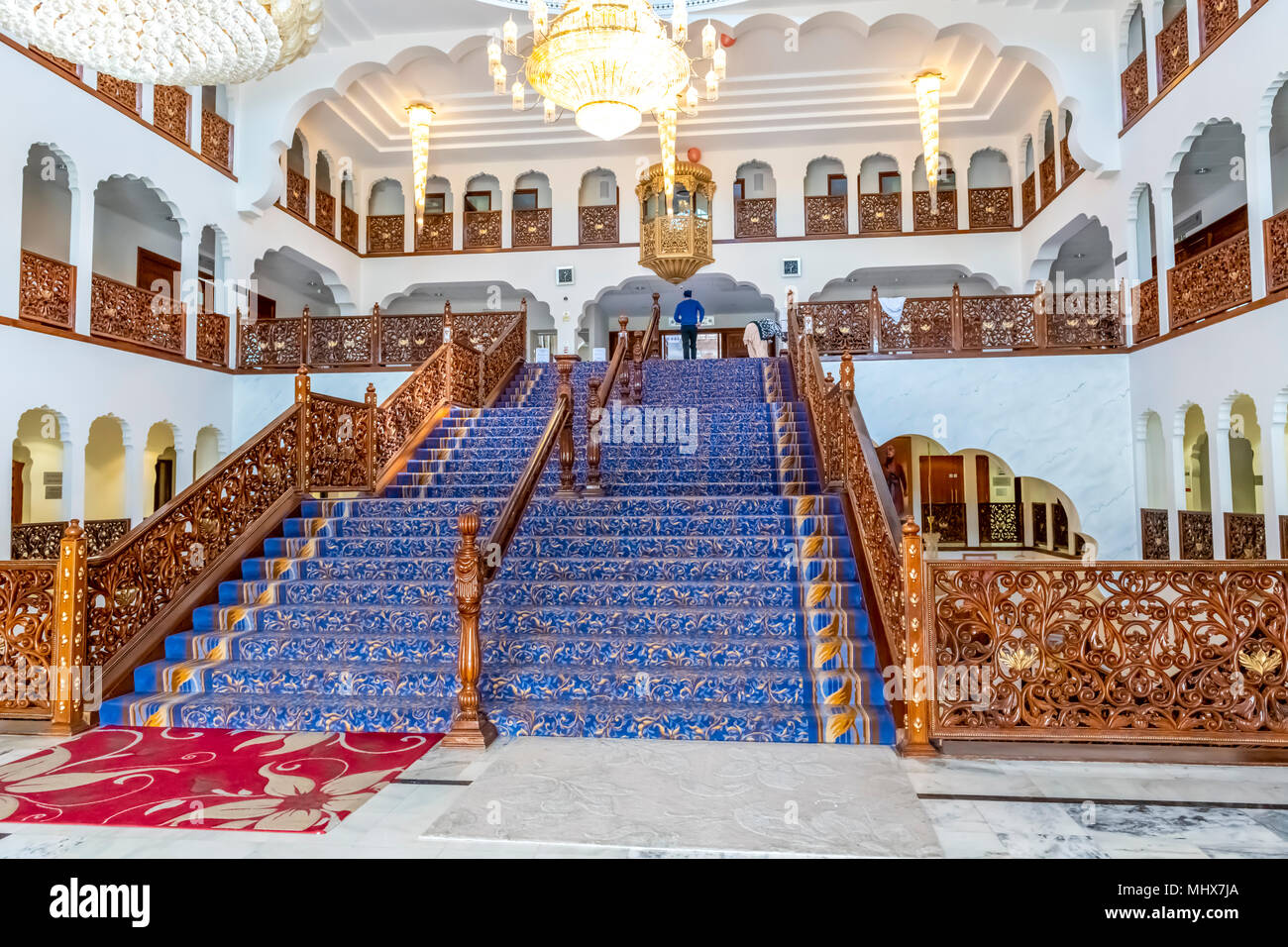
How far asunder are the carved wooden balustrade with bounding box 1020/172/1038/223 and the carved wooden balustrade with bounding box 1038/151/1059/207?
0.20 metres

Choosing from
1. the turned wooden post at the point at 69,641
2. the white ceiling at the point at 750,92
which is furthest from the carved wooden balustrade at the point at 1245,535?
the turned wooden post at the point at 69,641

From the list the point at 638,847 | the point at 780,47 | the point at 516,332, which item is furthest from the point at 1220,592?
the point at 780,47

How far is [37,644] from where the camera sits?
410 centimetres

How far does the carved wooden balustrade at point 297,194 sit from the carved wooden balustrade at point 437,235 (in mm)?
2271

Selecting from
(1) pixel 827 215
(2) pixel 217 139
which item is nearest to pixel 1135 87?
(1) pixel 827 215

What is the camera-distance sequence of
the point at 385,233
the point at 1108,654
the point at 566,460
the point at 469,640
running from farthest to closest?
the point at 385,233
the point at 566,460
the point at 469,640
the point at 1108,654

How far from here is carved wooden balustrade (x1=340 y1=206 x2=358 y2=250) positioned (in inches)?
556

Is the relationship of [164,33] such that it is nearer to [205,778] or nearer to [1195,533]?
[205,778]

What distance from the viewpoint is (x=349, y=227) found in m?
14.4

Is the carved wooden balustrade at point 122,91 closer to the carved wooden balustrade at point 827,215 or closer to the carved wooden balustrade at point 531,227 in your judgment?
the carved wooden balustrade at point 531,227

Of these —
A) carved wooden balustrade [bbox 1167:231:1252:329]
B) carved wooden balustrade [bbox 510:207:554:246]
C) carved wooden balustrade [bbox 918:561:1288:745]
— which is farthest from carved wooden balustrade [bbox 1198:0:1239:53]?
carved wooden balustrade [bbox 510:207:554:246]

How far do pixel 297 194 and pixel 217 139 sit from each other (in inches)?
73.8

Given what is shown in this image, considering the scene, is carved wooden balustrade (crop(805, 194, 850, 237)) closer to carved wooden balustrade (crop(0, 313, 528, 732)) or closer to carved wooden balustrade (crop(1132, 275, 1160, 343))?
carved wooden balustrade (crop(1132, 275, 1160, 343))

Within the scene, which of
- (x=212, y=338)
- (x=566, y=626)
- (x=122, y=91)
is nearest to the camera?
(x=566, y=626)
